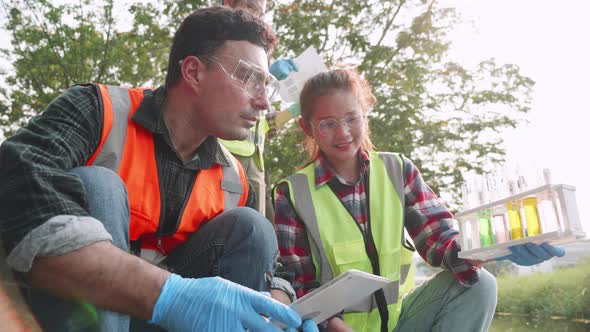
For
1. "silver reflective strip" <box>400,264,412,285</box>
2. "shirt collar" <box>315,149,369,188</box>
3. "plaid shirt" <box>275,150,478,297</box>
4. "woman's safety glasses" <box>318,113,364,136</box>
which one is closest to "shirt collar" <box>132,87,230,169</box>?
"plaid shirt" <box>275,150,478,297</box>

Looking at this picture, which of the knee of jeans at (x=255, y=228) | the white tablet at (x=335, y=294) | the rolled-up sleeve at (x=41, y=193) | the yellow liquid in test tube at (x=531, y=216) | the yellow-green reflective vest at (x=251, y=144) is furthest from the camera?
the yellow-green reflective vest at (x=251, y=144)

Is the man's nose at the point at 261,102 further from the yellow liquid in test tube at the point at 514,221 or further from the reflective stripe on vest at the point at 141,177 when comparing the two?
the yellow liquid in test tube at the point at 514,221

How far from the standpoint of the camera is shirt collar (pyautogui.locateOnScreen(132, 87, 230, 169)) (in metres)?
1.67

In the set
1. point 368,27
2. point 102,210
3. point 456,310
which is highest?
point 368,27

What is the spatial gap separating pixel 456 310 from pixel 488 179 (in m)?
0.60

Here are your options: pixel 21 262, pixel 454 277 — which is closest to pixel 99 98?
pixel 21 262

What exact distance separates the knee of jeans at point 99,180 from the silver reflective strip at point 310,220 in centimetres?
114

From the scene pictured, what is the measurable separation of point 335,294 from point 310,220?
2.82ft

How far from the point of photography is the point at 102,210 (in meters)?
1.21

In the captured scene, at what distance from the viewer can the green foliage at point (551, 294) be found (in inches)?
347

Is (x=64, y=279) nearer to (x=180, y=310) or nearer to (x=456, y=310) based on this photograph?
(x=180, y=310)

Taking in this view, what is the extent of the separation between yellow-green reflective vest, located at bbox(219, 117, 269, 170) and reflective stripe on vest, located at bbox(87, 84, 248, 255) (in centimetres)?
126

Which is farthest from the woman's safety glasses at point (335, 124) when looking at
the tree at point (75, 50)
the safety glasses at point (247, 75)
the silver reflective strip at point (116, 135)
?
the tree at point (75, 50)

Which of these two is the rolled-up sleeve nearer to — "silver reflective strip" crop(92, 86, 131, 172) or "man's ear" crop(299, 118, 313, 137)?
"silver reflective strip" crop(92, 86, 131, 172)
